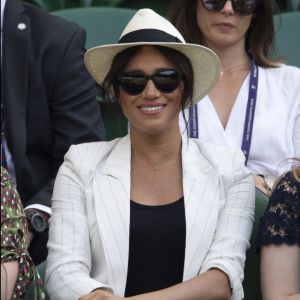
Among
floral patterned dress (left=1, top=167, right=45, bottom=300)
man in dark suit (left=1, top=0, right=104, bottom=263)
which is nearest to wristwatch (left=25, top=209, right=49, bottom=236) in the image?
man in dark suit (left=1, top=0, right=104, bottom=263)

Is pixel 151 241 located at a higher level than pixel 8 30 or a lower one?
lower

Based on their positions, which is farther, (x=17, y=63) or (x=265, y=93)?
(x=265, y=93)

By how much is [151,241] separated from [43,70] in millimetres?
907

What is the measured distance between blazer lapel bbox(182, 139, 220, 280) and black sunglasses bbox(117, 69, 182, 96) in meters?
0.25

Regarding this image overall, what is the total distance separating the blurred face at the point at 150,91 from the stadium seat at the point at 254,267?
41 centimetres

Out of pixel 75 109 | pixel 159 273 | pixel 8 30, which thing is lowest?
pixel 159 273

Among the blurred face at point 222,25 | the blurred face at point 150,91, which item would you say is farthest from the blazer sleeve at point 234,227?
the blurred face at point 222,25

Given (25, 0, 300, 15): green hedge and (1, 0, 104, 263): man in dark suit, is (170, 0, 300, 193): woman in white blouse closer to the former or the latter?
(1, 0, 104, 263): man in dark suit

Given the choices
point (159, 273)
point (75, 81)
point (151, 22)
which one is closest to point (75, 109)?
point (75, 81)

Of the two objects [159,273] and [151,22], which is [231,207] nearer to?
[159,273]

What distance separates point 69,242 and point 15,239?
0.29 meters

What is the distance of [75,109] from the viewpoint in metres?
3.87

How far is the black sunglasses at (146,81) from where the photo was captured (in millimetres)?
3277

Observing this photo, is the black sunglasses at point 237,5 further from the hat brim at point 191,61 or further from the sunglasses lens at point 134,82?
the sunglasses lens at point 134,82
